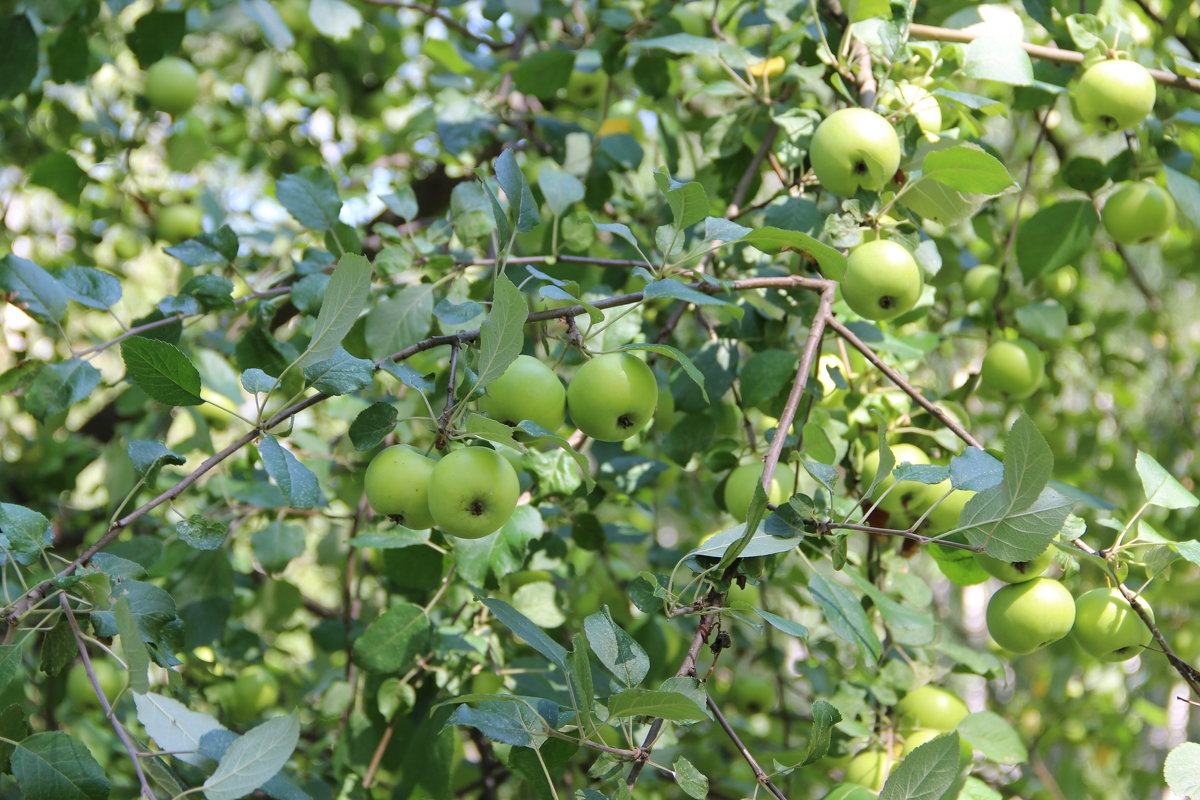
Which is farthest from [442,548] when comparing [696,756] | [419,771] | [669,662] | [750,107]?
[696,756]

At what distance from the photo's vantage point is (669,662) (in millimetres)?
1971

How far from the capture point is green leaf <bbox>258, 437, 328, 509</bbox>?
3.31 ft

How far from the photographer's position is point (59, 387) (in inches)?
55.4

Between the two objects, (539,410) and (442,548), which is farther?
(442,548)

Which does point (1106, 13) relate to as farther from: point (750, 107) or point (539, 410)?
point (539, 410)

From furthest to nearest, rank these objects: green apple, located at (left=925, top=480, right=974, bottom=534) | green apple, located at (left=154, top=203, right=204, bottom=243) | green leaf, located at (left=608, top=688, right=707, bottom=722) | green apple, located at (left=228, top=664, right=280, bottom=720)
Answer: green apple, located at (left=154, top=203, right=204, bottom=243)
green apple, located at (left=228, top=664, right=280, bottom=720)
green apple, located at (left=925, top=480, right=974, bottom=534)
green leaf, located at (left=608, top=688, right=707, bottom=722)

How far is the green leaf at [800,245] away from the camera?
1.07 meters

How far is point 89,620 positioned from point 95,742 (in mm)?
1338

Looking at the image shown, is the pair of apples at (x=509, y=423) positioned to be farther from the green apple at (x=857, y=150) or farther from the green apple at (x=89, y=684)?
the green apple at (x=89, y=684)

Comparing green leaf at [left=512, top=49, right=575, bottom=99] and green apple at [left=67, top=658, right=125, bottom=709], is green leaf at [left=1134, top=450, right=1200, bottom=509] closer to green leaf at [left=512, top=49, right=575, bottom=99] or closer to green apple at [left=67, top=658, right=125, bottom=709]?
green leaf at [left=512, top=49, right=575, bottom=99]

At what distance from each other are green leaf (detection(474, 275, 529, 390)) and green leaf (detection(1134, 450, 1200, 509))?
0.82 metres

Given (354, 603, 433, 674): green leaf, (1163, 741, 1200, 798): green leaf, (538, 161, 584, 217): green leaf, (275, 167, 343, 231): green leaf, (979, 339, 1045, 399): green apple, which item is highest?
(275, 167, 343, 231): green leaf

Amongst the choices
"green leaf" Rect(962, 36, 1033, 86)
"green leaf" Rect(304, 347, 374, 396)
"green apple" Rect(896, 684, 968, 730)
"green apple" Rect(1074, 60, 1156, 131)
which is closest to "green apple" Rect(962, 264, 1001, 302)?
"green apple" Rect(1074, 60, 1156, 131)

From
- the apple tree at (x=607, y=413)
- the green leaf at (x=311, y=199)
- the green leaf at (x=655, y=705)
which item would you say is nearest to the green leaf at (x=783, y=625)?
the apple tree at (x=607, y=413)
